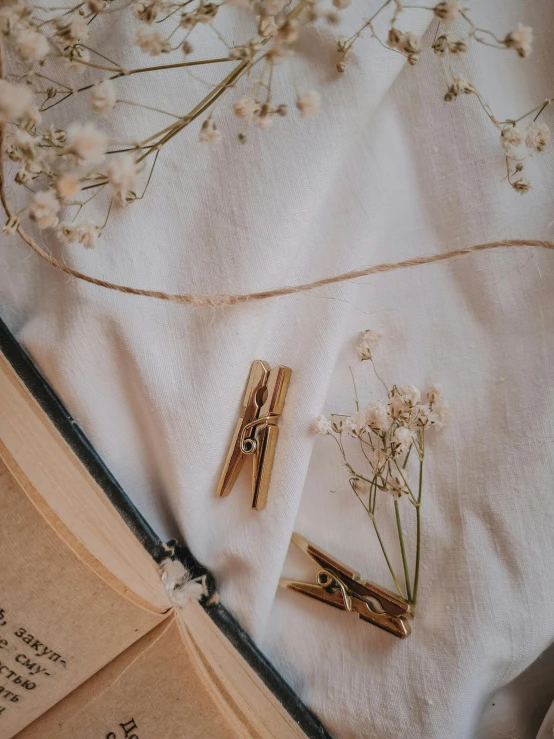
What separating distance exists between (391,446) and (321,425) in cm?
8

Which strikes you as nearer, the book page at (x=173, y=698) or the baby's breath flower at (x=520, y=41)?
the baby's breath flower at (x=520, y=41)

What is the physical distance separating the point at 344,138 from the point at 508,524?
1.41 ft

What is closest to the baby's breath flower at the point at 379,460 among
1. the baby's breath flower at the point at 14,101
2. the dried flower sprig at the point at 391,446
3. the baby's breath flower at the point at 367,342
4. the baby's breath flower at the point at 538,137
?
the dried flower sprig at the point at 391,446

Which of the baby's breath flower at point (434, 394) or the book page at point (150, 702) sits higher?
the baby's breath flower at point (434, 394)

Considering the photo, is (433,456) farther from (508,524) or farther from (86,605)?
(86,605)

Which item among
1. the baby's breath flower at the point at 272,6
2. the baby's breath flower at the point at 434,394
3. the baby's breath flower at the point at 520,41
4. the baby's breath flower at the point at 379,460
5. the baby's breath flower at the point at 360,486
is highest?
the baby's breath flower at the point at 272,6

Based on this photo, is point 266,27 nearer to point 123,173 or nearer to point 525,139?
point 123,173

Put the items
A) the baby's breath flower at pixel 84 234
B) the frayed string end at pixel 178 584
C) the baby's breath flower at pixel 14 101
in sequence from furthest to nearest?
1. the frayed string end at pixel 178 584
2. the baby's breath flower at pixel 84 234
3. the baby's breath flower at pixel 14 101

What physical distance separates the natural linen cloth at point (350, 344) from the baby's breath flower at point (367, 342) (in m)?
0.02

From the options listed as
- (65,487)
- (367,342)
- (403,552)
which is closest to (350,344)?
(367,342)

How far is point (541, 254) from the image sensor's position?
0.63 m

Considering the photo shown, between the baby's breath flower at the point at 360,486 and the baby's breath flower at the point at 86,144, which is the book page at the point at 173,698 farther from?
the baby's breath flower at the point at 86,144

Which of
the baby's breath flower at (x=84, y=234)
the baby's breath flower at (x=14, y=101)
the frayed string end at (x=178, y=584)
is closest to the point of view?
the baby's breath flower at (x=14, y=101)

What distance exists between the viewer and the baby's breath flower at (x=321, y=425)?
646 millimetres
